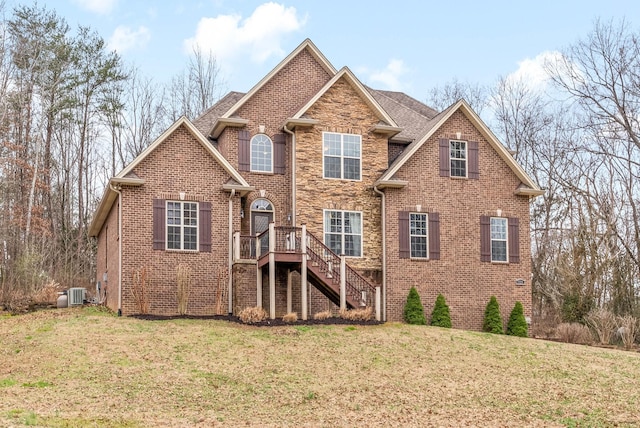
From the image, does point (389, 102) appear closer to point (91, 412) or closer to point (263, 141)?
point (263, 141)

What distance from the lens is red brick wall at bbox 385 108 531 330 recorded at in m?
Result: 27.0

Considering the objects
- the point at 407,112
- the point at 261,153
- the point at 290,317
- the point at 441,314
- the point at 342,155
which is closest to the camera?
the point at 290,317

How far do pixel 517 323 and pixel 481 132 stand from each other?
665 cm

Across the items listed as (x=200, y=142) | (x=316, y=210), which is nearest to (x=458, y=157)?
(x=316, y=210)

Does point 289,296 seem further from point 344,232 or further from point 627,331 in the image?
point 627,331

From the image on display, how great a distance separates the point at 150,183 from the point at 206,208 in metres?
1.85

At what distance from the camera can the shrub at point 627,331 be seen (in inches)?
1044

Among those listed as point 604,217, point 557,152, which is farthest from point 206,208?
point 557,152

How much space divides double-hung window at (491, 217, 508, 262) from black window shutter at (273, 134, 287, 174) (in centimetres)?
749

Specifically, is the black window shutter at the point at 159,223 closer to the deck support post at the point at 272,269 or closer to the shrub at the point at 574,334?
the deck support post at the point at 272,269

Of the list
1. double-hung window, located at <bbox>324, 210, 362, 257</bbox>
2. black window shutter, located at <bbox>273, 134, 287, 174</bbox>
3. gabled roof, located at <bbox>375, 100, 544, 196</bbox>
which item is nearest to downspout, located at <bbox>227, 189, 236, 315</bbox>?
black window shutter, located at <bbox>273, 134, 287, 174</bbox>

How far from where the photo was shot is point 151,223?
24625mm

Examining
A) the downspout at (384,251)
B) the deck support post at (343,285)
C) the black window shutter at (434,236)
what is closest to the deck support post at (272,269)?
the deck support post at (343,285)

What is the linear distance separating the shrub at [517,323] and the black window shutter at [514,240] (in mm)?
1638
